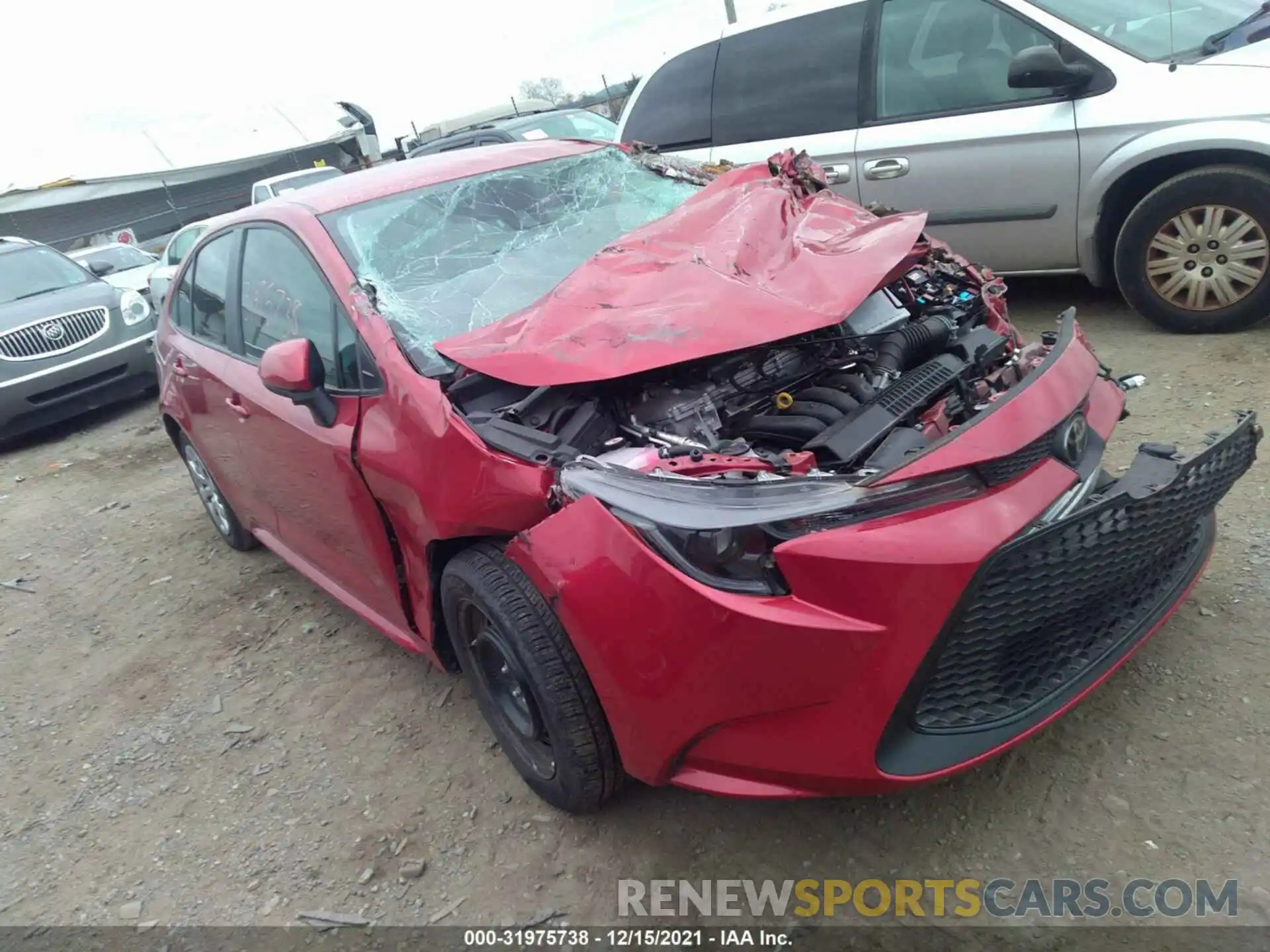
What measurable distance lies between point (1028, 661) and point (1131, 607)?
406 mm

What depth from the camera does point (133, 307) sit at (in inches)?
307

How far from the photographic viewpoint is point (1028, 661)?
190 centimetres

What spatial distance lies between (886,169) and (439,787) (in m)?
3.88

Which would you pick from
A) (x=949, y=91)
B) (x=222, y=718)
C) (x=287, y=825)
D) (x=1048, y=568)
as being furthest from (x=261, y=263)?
(x=949, y=91)

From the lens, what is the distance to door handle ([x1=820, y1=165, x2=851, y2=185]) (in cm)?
488

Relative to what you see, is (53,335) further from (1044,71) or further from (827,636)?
(827,636)

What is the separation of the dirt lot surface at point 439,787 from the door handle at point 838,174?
5.84 feet

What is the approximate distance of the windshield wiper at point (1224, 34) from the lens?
3996 mm

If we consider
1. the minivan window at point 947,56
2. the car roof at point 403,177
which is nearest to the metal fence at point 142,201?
the minivan window at point 947,56

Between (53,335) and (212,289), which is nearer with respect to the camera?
(212,289)

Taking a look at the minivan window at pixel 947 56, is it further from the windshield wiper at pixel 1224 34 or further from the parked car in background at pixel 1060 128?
the windshield wiper at pixel 1224 34

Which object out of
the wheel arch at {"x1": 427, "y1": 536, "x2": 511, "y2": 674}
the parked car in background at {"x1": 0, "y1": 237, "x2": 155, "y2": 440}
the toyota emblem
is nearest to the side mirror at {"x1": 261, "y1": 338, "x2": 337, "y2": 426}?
the wheel arch at {"x1": 427, "y1": 536, "x2": 511, "y2": 674}

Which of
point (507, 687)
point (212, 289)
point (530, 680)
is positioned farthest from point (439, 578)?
point (212, 289)

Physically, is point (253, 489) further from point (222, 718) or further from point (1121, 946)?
point (1121, 946)
